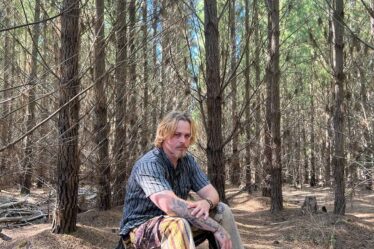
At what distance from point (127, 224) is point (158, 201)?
15.9 inches

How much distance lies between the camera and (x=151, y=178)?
3.15 metres

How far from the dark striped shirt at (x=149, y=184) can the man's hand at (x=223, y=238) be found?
432 mm

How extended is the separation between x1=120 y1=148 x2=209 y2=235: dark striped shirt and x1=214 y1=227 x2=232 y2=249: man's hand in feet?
1.42

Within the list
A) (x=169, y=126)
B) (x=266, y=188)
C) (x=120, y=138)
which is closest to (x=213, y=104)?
(x=169, y=126)

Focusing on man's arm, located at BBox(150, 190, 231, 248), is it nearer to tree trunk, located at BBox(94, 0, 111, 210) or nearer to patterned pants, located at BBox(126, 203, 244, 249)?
patterned pants, located at BBox(126, 203, 244, 249)

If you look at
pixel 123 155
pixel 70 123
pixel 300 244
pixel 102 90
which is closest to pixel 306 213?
pixel 300 244

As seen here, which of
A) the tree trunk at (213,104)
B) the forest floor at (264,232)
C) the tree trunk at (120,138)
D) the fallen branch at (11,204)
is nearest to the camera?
the forest floor at (264,232)

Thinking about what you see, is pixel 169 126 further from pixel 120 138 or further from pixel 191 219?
pixel 120 138

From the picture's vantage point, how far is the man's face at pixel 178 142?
3436 mm

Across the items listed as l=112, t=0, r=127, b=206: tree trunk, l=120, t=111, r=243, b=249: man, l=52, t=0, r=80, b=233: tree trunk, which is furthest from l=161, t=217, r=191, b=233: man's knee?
l=112, t=0, r=127, b=206: tree trunk

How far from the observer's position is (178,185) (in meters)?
3.53

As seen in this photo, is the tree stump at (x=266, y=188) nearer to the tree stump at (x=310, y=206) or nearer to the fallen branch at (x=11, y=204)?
the tree stump at (x=310, y=206)

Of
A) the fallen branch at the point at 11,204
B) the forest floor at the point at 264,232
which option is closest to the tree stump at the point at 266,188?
the forest floor at the point at 264,232

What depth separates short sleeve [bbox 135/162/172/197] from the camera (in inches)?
122
